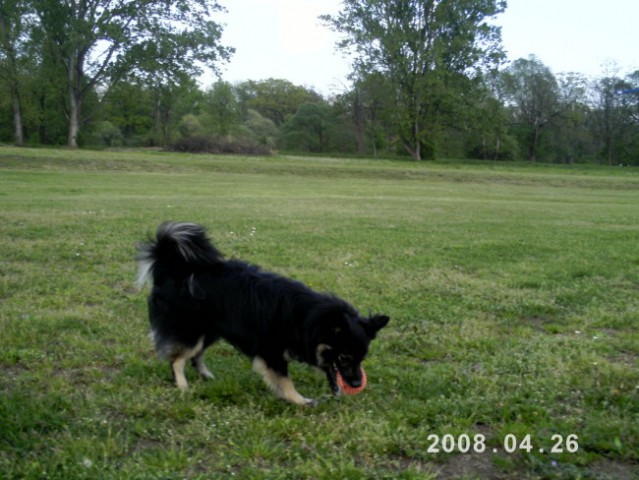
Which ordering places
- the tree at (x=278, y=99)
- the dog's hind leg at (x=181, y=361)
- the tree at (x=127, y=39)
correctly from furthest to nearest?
the tree at (x=278, y=99) → the tree at (x=127, y=39) → the dog's hind leg at (x=181, y=361)

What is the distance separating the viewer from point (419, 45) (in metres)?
46.2

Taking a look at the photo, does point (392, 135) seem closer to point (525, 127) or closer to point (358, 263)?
point (525, 127)

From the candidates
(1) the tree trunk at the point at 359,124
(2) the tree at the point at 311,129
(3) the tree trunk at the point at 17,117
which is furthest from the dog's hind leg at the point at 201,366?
(2) the tree at the point at 311,129

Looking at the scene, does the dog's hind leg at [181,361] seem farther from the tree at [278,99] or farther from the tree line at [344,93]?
the tree at [278,99]

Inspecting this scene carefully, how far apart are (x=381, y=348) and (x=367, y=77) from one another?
149 ft

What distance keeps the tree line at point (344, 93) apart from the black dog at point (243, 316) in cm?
3479

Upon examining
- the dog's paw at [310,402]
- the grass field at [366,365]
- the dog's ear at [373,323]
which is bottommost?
the dog's paw at [310,402]

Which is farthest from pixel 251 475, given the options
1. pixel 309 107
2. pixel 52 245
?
pixel 309 107

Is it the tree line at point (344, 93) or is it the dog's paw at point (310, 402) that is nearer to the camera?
the dog's paw at point (310, 402)

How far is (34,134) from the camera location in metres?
50.2

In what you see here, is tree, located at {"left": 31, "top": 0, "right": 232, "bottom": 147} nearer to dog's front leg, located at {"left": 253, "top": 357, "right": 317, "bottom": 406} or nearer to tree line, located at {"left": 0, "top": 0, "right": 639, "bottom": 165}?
tree line, located at {"left": 0, "top": 0, "right": 639, "bottom": 165}

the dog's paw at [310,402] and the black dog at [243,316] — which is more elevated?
the black dog at [243,316]

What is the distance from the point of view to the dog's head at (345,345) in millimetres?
4207

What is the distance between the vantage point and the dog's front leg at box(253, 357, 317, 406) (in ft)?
14.2
